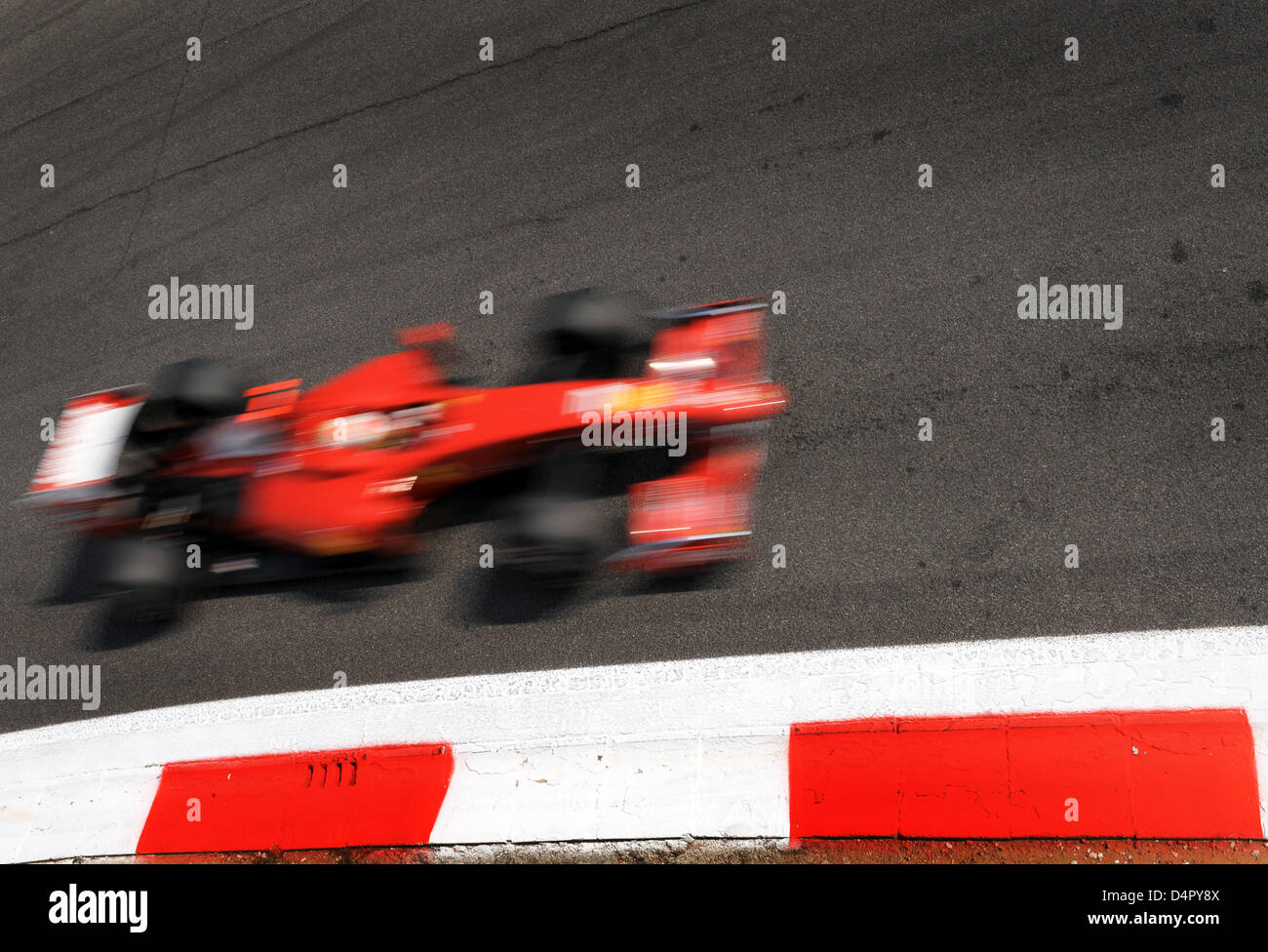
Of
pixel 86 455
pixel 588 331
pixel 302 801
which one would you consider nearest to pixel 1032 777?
pixel 588 331

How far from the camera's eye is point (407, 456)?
494 cm

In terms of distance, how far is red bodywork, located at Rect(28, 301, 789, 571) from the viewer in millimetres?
4770

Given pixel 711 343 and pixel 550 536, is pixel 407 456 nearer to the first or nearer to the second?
pixel 550 536

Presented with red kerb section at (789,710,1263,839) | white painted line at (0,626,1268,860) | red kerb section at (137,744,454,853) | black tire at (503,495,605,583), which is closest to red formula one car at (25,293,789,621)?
black tire at (503,495,605,583)

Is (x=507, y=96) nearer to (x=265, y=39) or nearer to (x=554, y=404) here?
(x=265, y=39)

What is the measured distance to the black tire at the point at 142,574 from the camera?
17.5ft

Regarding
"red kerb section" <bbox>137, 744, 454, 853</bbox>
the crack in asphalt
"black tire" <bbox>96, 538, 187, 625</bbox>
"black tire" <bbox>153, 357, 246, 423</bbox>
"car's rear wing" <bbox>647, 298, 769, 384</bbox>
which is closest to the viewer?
"red kerb section" <bbox>137, 744, 454, 853</bbox>

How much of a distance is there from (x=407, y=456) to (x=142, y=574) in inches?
69.1

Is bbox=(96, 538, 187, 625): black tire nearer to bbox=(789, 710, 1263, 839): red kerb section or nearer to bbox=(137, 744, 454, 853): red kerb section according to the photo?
bbox=(137, 744, 454, 853): red kerb section

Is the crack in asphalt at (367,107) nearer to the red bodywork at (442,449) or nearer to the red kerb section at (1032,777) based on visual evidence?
the red bodywork at (442,449)

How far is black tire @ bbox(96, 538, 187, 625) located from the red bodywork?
17 cm

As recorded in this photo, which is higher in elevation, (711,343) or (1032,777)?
(711,343)

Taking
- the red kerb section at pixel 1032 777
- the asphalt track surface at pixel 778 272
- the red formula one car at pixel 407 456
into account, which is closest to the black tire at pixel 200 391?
the red formula one car at pixel 407 456

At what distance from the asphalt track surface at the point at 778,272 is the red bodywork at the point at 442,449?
34 cm
